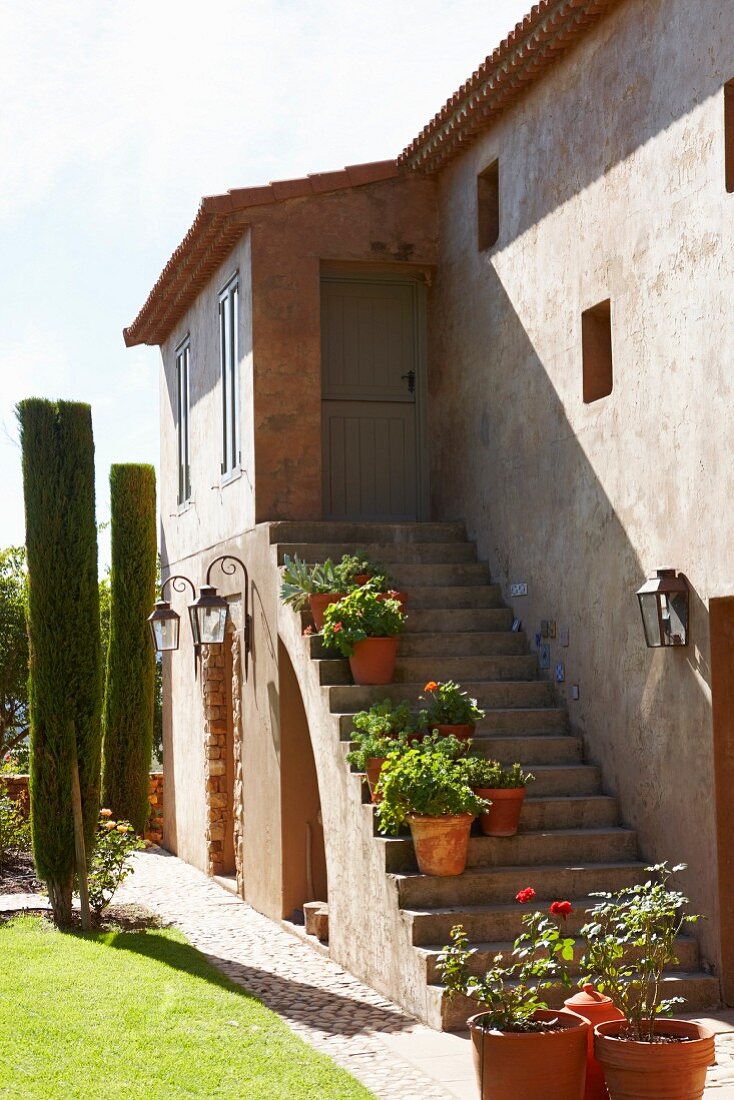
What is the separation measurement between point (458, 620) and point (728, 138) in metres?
4.21

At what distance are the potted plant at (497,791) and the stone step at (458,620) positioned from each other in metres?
2.19

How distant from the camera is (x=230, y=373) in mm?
12398

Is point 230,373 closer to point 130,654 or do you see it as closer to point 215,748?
point 215,748

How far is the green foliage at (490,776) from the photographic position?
7.91 m

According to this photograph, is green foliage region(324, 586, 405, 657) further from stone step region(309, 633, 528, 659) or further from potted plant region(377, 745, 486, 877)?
potted plant region(377, 745, 486, 877)

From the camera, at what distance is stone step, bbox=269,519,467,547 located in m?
10.9

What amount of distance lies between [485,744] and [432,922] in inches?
65.1

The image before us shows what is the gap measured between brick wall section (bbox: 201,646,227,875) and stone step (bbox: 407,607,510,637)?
4.03 m

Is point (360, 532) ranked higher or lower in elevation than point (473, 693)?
higher

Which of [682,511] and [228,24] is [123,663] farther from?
[682,511]

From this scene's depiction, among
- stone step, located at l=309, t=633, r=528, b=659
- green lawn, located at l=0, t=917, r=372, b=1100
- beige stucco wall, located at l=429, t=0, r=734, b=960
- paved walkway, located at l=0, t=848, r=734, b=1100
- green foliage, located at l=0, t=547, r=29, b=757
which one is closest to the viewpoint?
green lawn, located at l=0, t=917, r=372, b=1100

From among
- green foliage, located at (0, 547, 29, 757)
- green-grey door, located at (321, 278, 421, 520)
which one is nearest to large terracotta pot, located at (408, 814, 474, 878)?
green-grey door, located at (321, 278, 421, 520)

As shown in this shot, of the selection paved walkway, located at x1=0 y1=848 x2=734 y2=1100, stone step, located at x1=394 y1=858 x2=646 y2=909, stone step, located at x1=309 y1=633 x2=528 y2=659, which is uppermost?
stone step, located at x1=309 y1=633 x2=528 y2=659

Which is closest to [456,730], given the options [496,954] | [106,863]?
[496,954]
